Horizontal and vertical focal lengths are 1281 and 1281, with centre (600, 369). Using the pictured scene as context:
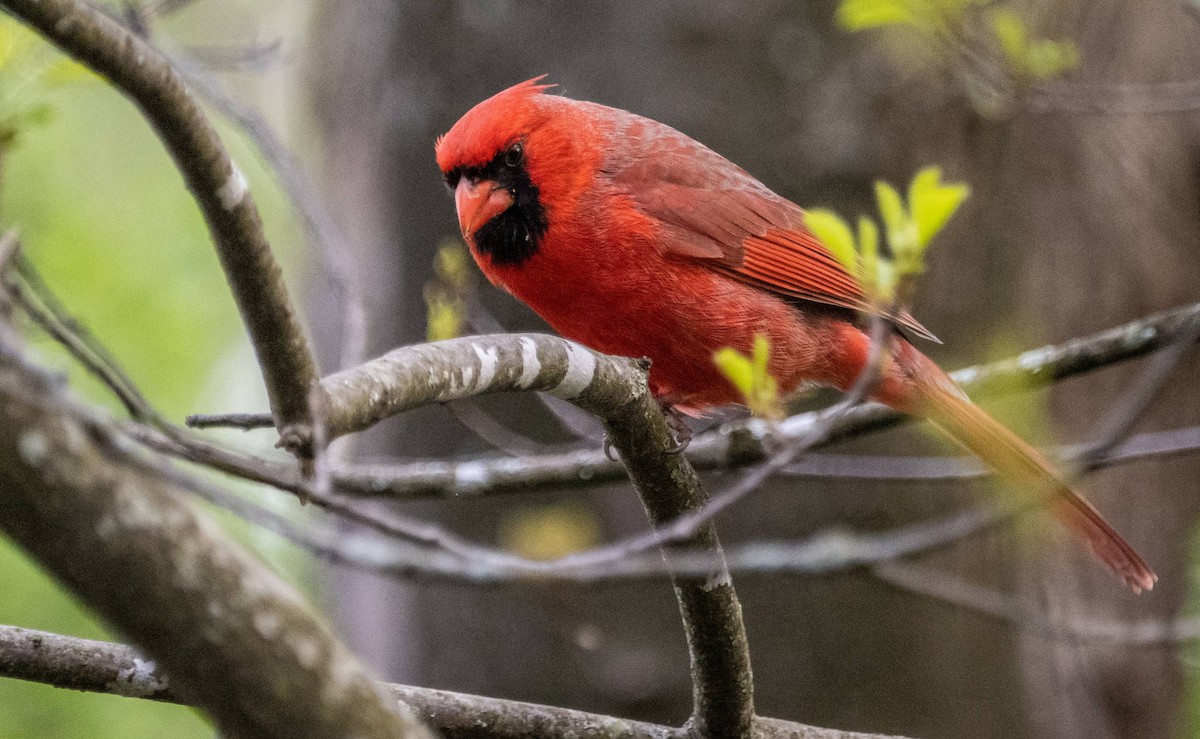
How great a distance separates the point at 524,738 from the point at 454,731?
0.12 metres

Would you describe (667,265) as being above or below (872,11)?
below

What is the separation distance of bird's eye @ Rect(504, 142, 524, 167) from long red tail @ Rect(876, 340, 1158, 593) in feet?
3.80

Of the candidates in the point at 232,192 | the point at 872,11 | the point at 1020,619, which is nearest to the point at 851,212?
the point at 872,11

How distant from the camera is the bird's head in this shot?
3.30 metres

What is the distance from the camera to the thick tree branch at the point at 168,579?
1.04m

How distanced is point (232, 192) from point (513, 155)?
1.64m

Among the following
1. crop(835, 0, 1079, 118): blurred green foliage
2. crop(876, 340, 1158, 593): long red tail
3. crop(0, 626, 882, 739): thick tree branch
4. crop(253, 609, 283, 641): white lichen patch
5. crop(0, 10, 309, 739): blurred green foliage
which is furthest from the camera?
crop(0, 10, 309, 739): blurred green foliage

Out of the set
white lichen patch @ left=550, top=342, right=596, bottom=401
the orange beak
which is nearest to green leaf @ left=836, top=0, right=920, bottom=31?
the orange beak

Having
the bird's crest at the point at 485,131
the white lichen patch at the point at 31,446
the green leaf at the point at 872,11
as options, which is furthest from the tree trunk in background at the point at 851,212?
the white lichen patch at the point at 31,446

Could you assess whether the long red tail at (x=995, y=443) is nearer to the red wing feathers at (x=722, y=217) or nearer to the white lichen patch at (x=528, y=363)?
the red wing feathers at (x=722, y=217)

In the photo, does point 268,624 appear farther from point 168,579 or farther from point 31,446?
point 31,446

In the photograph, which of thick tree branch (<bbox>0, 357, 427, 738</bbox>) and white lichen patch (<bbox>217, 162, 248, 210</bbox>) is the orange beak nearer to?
white lichen patch (<bbox>217, 162, 248, 210</bbox>)

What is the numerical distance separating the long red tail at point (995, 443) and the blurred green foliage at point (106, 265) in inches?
83.8

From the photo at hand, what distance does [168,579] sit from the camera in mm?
1112
